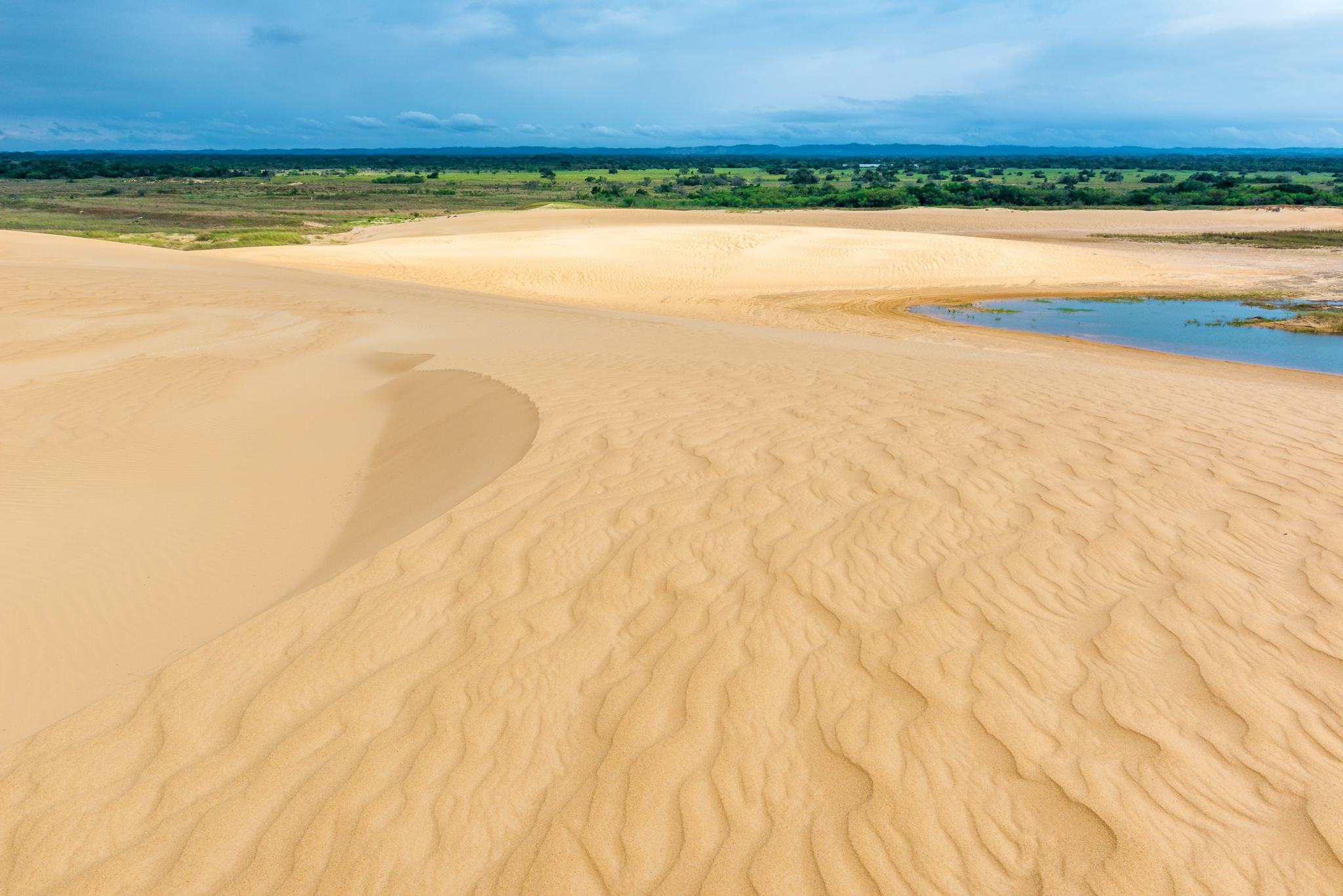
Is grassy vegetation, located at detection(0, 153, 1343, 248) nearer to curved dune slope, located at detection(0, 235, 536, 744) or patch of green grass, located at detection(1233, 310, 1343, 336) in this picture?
patch of green grass, located at detection(1233, 310, 1343, 336)

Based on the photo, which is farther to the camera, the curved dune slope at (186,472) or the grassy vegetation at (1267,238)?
the grassy vegetation at (1267,238)

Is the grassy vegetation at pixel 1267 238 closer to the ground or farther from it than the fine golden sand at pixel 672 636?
closer to the ground

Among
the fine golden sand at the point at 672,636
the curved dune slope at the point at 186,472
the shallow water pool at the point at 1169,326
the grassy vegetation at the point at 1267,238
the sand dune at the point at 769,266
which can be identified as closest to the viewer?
the fine golden sand at the point at 672,636

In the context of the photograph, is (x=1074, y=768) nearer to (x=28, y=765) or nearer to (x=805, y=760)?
(x=805, y=760)

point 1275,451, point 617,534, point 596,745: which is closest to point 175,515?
point 617,534

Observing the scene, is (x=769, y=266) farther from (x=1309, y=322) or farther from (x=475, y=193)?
(x=475, y=193)

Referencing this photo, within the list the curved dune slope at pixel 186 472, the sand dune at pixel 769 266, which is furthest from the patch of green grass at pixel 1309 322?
the curved dune slope at pixel 186 472

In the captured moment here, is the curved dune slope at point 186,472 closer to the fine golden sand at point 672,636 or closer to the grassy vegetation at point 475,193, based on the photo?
the fine golden sand at point 672,636
